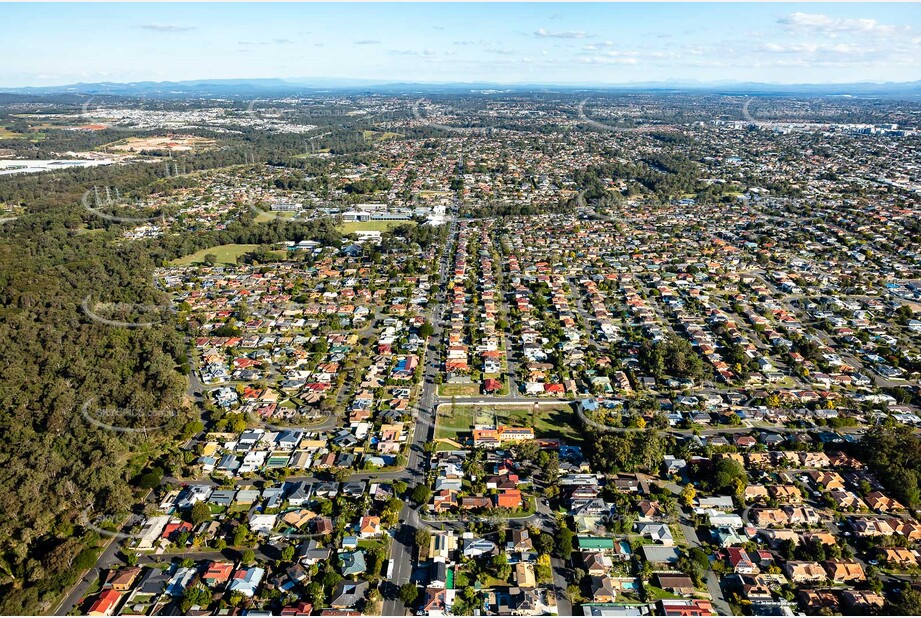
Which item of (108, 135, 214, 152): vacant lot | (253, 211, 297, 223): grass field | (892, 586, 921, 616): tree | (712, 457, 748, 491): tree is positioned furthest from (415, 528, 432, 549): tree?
(108, 135, 214, 152): vacant lot

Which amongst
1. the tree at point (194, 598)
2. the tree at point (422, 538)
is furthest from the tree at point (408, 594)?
the tree at point (194, 598)

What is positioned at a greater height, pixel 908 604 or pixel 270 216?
pixel 270 216

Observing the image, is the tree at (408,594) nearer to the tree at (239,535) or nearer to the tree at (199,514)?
the tree at (239,535)

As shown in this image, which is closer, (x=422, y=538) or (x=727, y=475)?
(x=422, y=538)

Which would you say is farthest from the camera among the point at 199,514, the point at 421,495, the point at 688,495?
the point at 688,495

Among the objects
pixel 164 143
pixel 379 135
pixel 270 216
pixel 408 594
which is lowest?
pixel 408 594

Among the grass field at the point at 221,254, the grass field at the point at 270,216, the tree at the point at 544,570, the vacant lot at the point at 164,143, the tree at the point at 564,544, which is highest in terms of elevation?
the vacant lot at the point at 164,143

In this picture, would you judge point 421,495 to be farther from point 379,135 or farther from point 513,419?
point 379,135

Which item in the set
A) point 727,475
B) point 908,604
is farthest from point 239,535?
point 908,604
